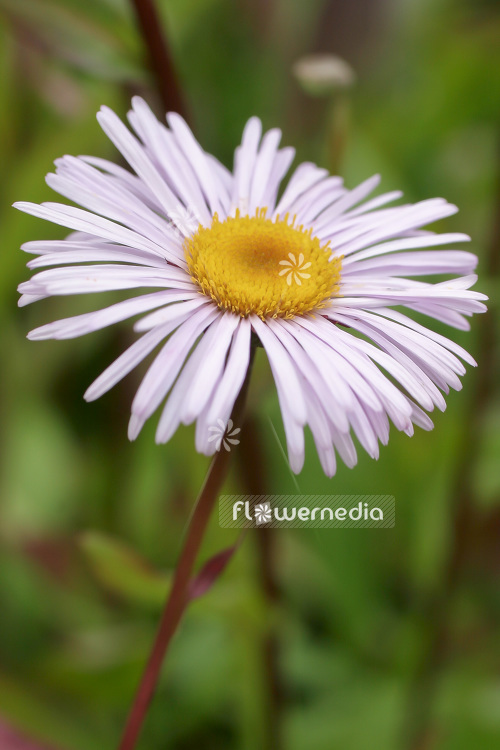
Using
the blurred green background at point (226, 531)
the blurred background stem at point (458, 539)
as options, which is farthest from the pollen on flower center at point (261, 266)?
the blurred background stem at point (458, 539)

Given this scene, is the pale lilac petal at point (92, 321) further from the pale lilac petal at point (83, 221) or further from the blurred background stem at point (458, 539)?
the blurred background stem at point (458, 539)

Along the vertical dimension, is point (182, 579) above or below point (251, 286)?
below

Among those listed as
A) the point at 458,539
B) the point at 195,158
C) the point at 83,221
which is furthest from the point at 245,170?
the point at 458,539

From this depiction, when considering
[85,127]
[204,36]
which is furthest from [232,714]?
[204,36]

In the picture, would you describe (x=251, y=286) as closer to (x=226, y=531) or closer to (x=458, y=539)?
(x=226, y=531)

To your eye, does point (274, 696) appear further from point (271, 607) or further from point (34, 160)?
point (34, 160)

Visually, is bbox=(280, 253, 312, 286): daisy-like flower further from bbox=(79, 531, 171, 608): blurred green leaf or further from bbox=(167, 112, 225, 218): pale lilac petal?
bbox=(79, 531, 171, 608): blurred green leaf
